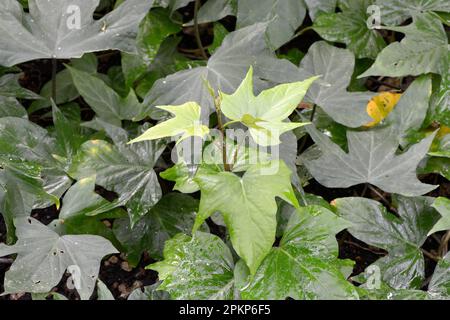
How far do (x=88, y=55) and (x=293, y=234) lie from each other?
3.03 feet

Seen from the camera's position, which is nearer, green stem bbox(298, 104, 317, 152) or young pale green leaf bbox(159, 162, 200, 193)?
young pale green leaf bbox(159, 162, 200, 193)

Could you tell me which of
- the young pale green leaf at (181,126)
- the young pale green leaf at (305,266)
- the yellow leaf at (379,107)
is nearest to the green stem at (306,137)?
the yellow leaf at (379,107)

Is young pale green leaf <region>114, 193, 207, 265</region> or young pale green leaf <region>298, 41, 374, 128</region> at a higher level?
young pale green leaf <region>298, 41, 374, 128</region>

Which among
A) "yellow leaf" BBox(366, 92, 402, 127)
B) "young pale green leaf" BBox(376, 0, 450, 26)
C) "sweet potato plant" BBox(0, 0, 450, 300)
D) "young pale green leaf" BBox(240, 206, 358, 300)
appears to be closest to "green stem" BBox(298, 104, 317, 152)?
"sweet potato plant" BBox(0, 0, 450, 300)

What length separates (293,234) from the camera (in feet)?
4.16

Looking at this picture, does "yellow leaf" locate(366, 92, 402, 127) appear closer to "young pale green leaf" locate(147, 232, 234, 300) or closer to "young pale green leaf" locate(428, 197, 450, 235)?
"young pale green leaf" locate(428, 197, 450, 235)

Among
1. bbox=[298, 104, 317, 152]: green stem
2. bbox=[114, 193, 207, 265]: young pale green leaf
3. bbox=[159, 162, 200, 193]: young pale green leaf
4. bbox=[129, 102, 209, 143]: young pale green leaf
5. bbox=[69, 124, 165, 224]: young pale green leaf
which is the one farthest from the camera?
bbox=[298, 104, 317, 152]: green stem

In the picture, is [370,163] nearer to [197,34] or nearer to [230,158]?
[230,158]

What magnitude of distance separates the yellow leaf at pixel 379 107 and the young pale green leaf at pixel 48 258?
31.0 inches

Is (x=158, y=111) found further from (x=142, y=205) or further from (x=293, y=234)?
(x=293, y=234)

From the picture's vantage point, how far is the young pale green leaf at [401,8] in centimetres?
163

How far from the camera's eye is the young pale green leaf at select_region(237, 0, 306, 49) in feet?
5.37

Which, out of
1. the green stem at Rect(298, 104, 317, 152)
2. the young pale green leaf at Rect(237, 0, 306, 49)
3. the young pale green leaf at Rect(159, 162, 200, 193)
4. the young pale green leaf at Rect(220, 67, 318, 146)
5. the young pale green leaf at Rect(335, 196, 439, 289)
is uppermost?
the young pale green leaf at Rect(220, 67, 318, 146)
